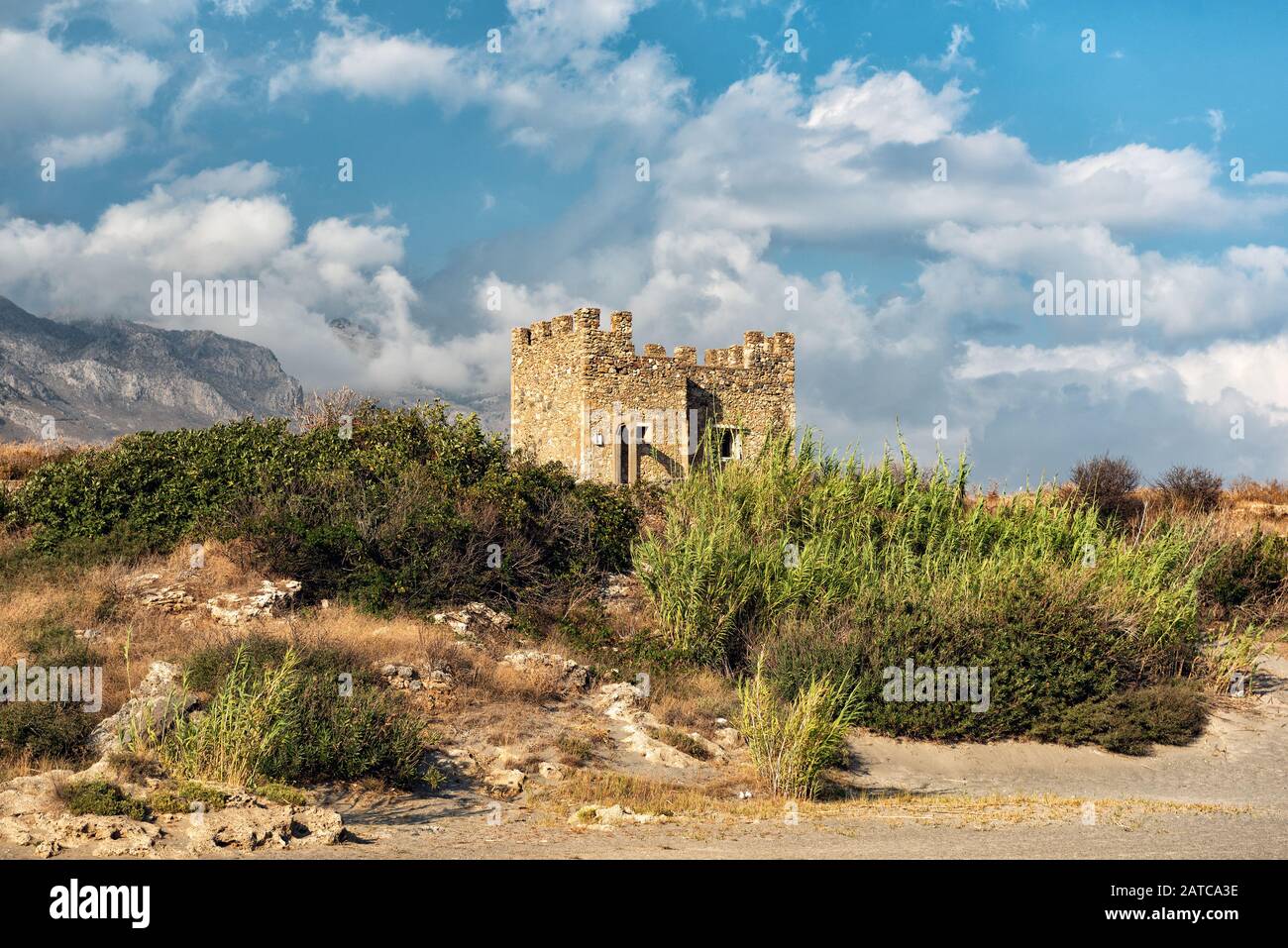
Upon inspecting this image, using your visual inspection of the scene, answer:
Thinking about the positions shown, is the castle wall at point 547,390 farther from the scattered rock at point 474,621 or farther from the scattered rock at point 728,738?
the scattered rock at point 728,738

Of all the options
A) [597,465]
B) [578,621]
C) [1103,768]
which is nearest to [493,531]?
[578,621]

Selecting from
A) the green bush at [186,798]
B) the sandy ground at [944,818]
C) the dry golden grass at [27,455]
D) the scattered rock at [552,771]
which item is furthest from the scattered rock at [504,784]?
the dry golden grass at [27,455]

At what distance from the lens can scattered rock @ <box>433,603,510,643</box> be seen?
18969 mm

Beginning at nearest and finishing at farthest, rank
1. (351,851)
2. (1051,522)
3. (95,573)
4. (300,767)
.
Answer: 1. (351,851)
2. (300,767)
3. (95,573)
4. (1051,522)

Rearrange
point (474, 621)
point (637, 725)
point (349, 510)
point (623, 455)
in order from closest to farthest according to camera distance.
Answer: point (637, 725) → point (474, 621) → point (349, 510) → point (623, 455)

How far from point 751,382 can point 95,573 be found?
951 inches

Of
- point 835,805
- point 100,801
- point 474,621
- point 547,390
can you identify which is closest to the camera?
point 100,801

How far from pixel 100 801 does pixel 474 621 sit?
30.5 ft

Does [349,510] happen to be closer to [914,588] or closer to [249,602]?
[249,602]

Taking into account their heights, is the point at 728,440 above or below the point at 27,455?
above

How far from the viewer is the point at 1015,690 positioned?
17766mm

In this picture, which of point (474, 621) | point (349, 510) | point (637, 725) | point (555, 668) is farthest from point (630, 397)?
point (637, 725)

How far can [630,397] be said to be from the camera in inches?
1405
